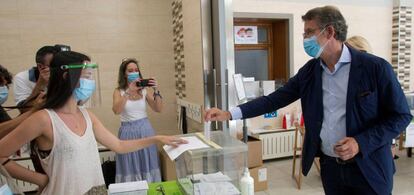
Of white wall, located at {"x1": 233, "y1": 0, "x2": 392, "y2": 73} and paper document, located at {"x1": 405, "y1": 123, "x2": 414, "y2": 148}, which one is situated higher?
white wall, located at {"x1": 233, "y1": 0, "x2": 392, "y2": 73}

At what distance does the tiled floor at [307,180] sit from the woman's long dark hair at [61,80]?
2.48 meters

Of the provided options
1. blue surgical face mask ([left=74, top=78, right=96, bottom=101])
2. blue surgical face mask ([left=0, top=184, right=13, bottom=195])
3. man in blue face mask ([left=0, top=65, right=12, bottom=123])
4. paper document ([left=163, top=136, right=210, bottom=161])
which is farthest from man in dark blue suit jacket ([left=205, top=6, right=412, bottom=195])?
man in blue face mask ([left=0, top=65, right=12, bottom=123])

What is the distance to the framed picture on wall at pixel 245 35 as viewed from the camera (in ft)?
15.0

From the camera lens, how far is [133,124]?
2.90 meters

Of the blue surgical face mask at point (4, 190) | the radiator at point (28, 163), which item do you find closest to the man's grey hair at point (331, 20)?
the blue surgical face mask at point (4, 190)

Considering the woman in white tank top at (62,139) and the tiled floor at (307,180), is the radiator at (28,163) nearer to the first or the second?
the tiled floor at (307,180)

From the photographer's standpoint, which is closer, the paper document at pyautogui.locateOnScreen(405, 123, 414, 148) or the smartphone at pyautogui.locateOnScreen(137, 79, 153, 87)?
the smartphone at pyautogui.locateOnScreen(137, 79, 153, 87)

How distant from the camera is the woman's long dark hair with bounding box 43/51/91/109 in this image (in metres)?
1.40

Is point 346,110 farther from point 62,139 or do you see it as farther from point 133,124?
point 133,124

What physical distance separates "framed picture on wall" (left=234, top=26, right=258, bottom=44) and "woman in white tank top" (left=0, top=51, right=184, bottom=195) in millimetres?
3330

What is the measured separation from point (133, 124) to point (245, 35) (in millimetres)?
2454

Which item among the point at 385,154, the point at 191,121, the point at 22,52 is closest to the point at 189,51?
the point at 191,121

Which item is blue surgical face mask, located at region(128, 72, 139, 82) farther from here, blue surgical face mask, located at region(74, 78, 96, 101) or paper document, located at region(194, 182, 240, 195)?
paper document, located at region(194, 182, 240, 195)

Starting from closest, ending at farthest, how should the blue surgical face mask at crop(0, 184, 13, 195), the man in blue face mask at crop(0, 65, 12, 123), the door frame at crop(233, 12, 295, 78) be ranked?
the blue surgical face mask at crop(0, 184, 13, 195), the man in blue face mask at crop(0, 65, 12, 123), the door frame at crop(233, 12, 295, 78)
